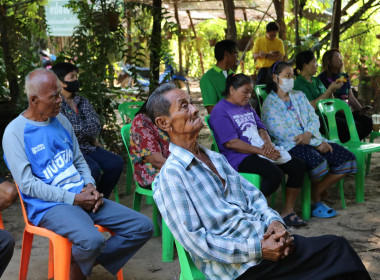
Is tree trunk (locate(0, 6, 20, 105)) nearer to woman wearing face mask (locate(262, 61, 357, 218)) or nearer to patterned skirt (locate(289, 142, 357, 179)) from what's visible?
woman wearing face mask (locate(262, 61, 357, 218))

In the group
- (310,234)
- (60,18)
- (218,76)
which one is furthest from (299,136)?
(60,18)

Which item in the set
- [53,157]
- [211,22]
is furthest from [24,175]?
[211,22]

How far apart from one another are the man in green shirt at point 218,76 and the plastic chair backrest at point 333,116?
106 cm

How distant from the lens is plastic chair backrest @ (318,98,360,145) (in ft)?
A: 16.7

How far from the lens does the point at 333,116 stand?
16.9 feet

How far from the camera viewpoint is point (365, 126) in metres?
5.68

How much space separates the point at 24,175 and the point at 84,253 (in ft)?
1.80

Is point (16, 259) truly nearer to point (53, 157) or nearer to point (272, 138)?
point (53, 157)

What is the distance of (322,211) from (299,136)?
0.69 meters

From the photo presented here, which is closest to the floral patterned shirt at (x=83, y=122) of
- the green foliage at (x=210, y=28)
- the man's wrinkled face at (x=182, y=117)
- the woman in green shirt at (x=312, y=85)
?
the man's wrinkled face at (x=182, y=117)

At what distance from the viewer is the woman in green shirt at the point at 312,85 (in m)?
5.23

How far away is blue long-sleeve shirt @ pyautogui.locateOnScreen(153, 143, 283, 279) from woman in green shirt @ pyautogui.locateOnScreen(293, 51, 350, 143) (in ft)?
10.7

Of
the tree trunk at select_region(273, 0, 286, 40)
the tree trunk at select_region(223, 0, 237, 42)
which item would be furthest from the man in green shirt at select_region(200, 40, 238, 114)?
the tree trunk at select_region(273, 0, 286, 40)

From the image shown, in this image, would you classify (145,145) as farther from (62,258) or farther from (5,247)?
(5,247)
